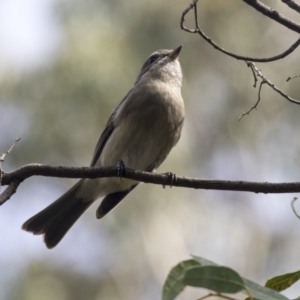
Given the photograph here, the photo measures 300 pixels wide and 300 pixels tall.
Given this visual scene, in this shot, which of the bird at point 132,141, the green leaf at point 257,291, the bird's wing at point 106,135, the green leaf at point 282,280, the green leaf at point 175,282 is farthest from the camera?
the bird's wing at point 106,135

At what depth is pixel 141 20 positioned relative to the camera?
7469 millimetres

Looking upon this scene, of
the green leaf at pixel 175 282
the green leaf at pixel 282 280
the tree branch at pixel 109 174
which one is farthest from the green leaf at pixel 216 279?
the tree branch at pixel 109 174

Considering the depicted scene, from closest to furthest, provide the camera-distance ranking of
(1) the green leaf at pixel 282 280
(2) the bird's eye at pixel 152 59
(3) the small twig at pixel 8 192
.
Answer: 1. (1) the green leaf at pixel 282 280
2. (3) the small twig at pixel 8 192
3. (2) the bird's eye at pixel 152 59

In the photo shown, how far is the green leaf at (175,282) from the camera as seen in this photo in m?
1.53

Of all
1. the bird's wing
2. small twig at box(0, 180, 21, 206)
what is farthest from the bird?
small twig at box(0, 180, 21, 206)

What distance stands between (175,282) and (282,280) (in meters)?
0.56

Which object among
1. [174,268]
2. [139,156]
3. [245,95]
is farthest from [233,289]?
[245,95]

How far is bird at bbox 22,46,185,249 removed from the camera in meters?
4.21

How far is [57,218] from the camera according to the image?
4695 mm

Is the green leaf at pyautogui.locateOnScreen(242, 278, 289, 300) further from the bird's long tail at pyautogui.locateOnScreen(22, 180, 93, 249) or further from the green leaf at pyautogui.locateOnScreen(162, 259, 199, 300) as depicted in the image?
the bird's long tail at pyautogui.locateOnScreen(22, 180, 93, 249)

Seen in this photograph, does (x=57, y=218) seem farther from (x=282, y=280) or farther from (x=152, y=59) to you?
(x=282, y=280)

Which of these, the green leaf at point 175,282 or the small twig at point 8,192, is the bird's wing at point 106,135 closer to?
the small twig at point 8,192

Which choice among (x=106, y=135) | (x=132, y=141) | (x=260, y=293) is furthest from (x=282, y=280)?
(x=106, y=135)

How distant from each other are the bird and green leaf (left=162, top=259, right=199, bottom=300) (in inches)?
102
